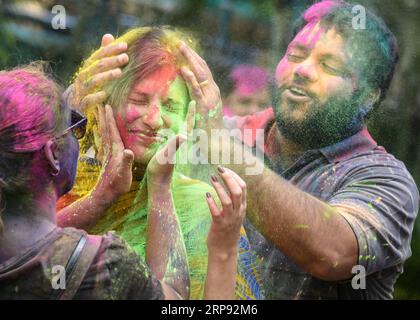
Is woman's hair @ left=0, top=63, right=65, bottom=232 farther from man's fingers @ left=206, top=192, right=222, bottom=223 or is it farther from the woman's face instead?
man's fingers @ left=206, top=192, right=222, bottom=223

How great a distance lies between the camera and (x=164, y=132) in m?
2.96

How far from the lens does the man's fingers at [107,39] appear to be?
121 inches

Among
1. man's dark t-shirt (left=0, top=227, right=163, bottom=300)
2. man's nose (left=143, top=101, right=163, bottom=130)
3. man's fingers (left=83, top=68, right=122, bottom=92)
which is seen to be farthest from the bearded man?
man's dark t-shirt (left=0, top=227, right=163, bottom=300)

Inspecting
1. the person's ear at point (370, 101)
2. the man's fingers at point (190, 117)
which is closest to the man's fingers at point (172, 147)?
the man's fingers at point (190, 117)

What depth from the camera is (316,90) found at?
2904mm

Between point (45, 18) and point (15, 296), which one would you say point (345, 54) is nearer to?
point (45, 18)

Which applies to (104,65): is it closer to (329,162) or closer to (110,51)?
(110,51)

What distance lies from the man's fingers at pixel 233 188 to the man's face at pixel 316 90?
1.36ft

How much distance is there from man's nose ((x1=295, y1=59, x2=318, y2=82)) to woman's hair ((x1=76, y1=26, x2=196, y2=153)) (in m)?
0.40

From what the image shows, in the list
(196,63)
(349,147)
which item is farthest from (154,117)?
(349,147)

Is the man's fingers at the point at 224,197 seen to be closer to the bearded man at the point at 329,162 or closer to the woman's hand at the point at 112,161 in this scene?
the bearded man at the point at 329,162

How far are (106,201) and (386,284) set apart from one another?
1.05 m

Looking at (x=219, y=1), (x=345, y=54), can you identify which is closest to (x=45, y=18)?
(x=219, y=1)
